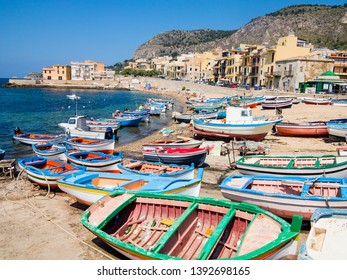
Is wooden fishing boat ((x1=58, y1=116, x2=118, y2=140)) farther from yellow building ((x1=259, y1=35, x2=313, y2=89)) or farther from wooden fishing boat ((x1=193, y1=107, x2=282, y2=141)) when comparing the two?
yellow building ((x1=259, y1=35, x2=313, y2=89))

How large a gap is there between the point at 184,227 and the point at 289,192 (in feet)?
14.7

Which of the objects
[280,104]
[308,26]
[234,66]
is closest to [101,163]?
[280,104]

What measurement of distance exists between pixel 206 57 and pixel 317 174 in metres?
102

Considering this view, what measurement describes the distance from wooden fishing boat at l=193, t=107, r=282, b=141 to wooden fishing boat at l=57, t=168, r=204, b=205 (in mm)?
11026

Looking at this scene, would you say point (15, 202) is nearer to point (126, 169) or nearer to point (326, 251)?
point (126, 169)

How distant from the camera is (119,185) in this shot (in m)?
10.7

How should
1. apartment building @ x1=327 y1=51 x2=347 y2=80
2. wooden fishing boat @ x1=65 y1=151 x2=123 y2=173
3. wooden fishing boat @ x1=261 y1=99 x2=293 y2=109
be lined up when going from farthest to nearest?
apartment building @ x1=327 y1=51 x2=347 y2=80, wooden fishing boat @ x1=261 y1=99 x2=293 y2=109, wooden fishing boat @ x1=65 y1=151 x2=123 y2=173

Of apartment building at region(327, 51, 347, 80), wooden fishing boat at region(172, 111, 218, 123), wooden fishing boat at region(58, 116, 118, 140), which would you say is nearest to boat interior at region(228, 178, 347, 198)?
wooden fishing boat at region(58, 116, 118, 140)

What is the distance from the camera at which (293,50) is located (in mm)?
60125

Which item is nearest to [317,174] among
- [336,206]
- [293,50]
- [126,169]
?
[336,206]

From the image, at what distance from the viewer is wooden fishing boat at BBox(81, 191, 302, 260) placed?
6.26m

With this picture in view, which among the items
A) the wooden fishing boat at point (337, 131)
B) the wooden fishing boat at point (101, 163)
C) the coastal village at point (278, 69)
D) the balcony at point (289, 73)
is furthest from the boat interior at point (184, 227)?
the balcony at point (289, 73)

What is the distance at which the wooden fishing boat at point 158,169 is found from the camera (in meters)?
12.0

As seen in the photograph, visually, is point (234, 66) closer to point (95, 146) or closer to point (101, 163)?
point (95, 146)
